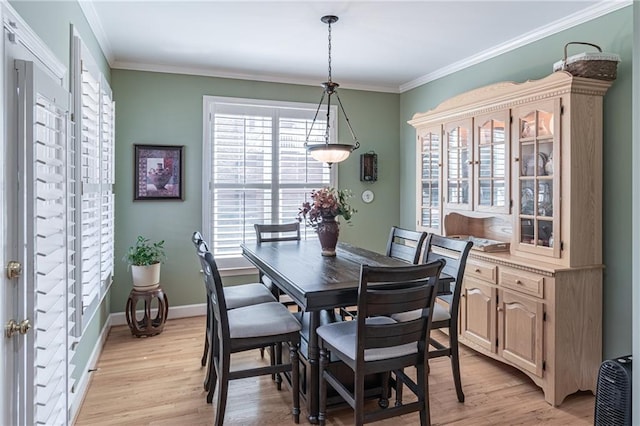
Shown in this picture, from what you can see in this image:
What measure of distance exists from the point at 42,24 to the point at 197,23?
1.50m

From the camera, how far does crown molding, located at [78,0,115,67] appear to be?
287cm

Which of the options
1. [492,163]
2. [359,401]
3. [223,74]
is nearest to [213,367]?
[359,401]

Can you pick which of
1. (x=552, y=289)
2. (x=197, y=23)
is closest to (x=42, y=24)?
(x=197, y=23)

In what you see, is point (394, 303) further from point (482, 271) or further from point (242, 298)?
point (482, 271)

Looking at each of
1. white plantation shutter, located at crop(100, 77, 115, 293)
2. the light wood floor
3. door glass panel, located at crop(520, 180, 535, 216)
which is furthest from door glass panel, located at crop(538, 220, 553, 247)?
white plantation shutter, located at crop(100, 77, 115, 293)

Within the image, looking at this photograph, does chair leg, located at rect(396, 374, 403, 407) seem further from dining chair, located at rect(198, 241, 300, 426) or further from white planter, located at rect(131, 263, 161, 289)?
white planter, located at rect(131, 263, 161, 289)

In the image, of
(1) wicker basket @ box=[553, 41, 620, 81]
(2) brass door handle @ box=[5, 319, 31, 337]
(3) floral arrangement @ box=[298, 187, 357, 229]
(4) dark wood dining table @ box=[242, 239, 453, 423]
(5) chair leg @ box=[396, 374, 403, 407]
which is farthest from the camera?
(3) floral arrangement @ box=[298, 187, 357, 229]

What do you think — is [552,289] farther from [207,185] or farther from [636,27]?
[207,185]

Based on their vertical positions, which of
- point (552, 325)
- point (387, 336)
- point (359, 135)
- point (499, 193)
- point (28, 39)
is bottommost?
point (552, 325)

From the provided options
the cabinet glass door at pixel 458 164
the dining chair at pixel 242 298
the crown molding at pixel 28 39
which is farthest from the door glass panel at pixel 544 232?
the crown molding at pixel 28 39

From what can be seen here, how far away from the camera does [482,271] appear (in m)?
3.33

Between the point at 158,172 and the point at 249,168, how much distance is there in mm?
960

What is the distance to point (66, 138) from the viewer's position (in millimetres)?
1959

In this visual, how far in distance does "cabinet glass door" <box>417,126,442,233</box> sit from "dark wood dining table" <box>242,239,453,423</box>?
3.64 feet
